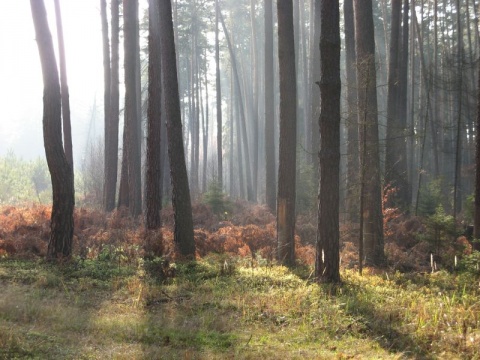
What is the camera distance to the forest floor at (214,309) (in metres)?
5.22

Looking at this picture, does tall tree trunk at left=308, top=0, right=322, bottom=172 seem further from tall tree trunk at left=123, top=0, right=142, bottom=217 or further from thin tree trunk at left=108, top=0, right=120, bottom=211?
thin tree trunk at left=108, top=0, right=120, bottom=211

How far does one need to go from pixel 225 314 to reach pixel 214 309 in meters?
0.23

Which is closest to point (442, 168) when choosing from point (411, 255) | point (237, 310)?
point (411, 255)

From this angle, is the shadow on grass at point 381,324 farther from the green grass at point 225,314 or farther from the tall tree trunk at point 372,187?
the tall tree trunk at point 372,187

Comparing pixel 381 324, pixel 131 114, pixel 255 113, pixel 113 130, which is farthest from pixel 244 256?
pixel 255 113

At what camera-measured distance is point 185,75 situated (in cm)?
4400

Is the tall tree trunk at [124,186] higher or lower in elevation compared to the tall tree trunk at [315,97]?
lower

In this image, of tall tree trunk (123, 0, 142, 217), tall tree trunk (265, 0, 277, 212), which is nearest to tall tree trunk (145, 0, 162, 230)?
tall tree trunk (123, 0, 142, 217)

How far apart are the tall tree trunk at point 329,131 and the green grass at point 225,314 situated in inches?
38.5

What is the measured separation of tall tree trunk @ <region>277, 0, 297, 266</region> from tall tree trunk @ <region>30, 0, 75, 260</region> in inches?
197

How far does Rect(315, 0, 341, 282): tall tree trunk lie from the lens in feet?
27.0

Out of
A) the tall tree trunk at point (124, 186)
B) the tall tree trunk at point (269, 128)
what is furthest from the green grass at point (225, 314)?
the tall tree trunk at point (269, 128)

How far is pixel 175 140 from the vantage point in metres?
10.5

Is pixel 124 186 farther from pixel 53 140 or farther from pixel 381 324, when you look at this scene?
pixel 381 324
